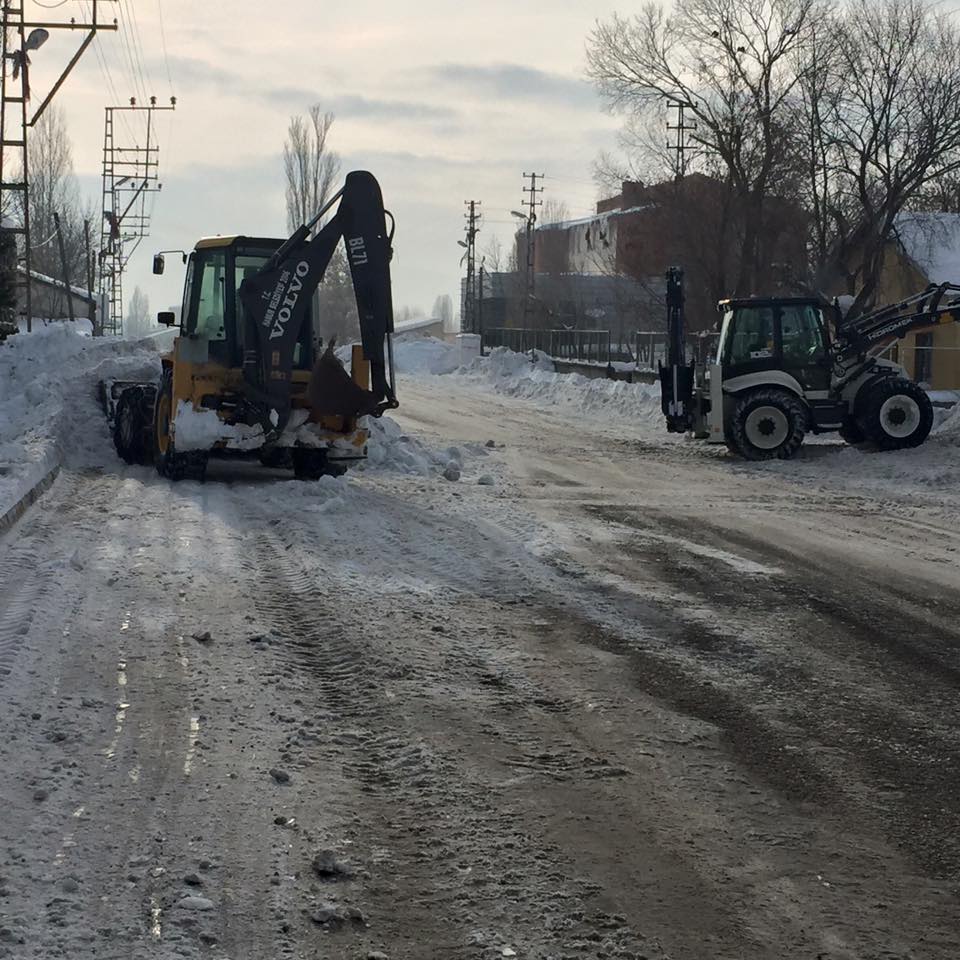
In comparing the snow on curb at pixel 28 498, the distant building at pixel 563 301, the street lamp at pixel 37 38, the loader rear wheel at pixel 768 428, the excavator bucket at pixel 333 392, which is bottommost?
the snow on curb at pixel 28 498

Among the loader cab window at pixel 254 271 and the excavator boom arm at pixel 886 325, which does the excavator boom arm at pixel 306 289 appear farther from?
the excavator boom arm at pixel 886 325

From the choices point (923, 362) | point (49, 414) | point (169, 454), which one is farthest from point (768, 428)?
point (923, 362)

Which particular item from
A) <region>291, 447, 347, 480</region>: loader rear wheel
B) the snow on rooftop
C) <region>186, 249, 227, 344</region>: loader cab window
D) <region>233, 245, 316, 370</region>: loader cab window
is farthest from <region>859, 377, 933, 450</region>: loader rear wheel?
the snow on rooftop

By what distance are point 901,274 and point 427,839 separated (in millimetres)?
40624

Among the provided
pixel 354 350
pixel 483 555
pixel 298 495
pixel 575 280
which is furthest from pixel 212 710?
pixel 575 280

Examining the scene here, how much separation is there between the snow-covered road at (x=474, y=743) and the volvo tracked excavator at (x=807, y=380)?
7791 millimetres

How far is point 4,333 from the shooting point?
34.1 meters

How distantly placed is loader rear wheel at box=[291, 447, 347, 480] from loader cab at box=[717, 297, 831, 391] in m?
6.75

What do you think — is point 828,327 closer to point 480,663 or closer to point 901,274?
point 480,663

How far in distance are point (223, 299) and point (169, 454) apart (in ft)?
6.08

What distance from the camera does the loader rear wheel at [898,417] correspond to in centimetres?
1920

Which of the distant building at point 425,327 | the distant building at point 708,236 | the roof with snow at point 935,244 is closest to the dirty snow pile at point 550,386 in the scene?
the distant building at point 708,236

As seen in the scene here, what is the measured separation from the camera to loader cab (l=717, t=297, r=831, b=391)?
1953 centimetres

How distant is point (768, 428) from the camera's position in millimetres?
19281
